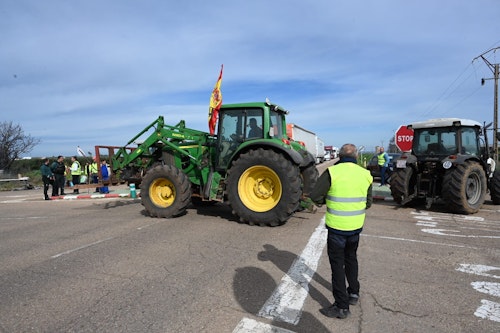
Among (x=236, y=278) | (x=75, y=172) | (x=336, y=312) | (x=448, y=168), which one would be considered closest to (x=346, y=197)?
(x=336, y=312)

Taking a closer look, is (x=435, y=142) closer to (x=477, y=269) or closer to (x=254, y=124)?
(x=254, y=124)

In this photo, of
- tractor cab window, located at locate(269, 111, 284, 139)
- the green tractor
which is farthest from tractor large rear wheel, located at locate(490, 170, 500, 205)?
tractor cab window, located at locate(269, 111, 284, 139)

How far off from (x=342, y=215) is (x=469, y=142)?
7.77 metres

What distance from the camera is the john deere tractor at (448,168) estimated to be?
322 inches

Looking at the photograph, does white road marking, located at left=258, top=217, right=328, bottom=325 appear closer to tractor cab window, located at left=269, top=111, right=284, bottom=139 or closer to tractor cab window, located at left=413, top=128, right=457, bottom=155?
tractor cab window, located at left=269, top=111, right=284, bottom=139

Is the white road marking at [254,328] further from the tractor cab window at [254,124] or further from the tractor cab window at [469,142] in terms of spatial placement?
the tractor cab window at [469,142]

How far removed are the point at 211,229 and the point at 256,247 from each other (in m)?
1.58

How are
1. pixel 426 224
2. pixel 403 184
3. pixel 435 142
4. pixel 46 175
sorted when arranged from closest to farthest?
pixel 426 224 < pixel 403 184 < pixel 435 142 < pixel 46 175

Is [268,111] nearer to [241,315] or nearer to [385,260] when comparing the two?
[385,260]

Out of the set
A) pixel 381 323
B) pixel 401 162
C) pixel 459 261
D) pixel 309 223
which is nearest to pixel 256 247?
pixel 309 223

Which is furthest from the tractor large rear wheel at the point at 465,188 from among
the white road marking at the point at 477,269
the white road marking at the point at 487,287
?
the white road marking at the point at 487,287

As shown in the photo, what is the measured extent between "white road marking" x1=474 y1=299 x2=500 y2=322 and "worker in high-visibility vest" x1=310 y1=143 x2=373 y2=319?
1248 millimetres

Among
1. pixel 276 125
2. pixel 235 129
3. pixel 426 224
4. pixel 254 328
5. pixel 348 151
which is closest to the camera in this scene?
pixel 254 328

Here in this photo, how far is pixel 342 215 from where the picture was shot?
334 centimetres
